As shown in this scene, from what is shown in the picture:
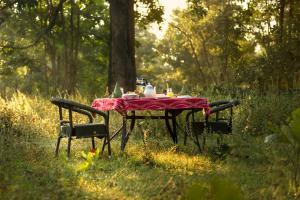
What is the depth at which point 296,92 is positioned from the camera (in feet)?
46.8

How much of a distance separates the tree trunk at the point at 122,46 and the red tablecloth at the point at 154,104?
22.0 ft

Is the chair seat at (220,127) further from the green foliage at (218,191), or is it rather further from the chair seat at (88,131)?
the green foliage at (218,191)

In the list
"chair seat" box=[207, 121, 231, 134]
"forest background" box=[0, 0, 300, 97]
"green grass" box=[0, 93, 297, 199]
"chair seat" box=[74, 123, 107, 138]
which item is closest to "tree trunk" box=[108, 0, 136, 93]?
"forest background" box=[0, 0, 300, 97]

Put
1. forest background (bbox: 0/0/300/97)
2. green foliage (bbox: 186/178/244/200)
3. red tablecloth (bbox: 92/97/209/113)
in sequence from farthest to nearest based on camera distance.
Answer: forest background (bbox: 0/0/300/97) → red tablecloth (bbox: 92/97/209/113) → green foliage (bbox: 186/178/244/200)

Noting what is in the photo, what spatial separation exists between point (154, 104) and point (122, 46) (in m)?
7.29

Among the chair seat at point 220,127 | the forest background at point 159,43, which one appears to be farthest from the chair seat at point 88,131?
the forest background at point 159,43

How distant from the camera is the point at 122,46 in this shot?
1575 cm

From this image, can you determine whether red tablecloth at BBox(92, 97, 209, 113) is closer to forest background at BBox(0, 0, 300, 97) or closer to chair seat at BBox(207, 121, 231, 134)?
chair seat at BBox(207, 121, 231, 134)

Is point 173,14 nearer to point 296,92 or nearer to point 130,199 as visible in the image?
point 296,92

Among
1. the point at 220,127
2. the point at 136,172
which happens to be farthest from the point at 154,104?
the point at 136,172

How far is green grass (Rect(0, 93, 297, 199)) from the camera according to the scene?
516 centimetres

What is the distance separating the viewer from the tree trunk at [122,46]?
15672 millimetres

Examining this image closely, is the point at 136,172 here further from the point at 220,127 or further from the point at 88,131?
the point at 220,127

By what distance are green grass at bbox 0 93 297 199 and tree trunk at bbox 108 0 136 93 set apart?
433 centimetres
